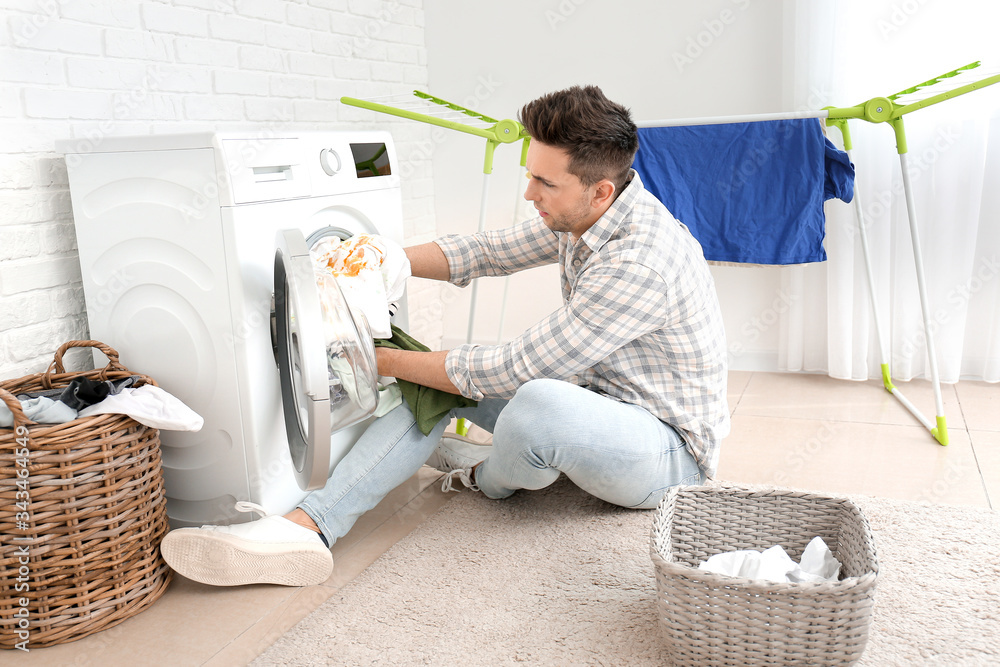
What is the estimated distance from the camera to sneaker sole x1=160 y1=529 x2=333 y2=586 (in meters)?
1.54

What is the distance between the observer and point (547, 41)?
10.0 feet

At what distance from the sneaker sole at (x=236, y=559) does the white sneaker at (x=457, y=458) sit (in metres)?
0.50

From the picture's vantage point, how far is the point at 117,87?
1.95m

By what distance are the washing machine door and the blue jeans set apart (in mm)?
117

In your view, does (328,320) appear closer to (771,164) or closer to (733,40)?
(771,164)

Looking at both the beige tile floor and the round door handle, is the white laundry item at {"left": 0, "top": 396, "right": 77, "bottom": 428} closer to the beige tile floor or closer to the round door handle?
the beige tile floor

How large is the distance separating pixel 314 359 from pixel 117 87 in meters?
1.04

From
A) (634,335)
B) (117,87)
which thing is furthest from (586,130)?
(117,87)

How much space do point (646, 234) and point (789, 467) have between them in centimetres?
89

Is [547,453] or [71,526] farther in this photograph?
[547,453]

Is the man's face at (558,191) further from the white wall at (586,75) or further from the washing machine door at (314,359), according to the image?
the white wall at (586,75)

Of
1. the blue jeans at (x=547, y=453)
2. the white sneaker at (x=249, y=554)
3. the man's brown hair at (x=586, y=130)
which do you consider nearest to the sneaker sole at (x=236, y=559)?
the white sneaker at (x=249, y=554)

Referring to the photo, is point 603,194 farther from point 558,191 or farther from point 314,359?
point 314,359

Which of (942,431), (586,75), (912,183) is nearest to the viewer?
(942,431)
